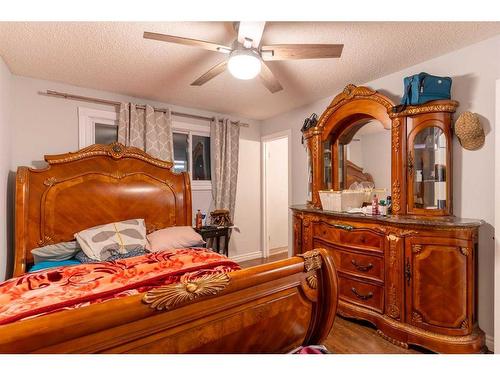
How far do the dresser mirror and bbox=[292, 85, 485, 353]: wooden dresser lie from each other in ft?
0.04

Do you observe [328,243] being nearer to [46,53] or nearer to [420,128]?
[420,128]

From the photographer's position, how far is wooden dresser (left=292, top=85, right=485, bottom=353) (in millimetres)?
1864

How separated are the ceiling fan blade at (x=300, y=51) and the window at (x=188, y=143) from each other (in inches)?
86.4

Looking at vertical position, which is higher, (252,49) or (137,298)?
(252,49)

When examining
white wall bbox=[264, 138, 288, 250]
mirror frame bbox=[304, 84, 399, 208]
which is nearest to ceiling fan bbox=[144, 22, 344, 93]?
mirror frame bbox=[304, 84, 399, 208]

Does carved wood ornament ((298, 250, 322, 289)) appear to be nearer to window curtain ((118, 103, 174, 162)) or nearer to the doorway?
window curtain ((118, 103, 174, 162))

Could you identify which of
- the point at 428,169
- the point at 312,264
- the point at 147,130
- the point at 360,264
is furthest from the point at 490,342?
the point at 147,130

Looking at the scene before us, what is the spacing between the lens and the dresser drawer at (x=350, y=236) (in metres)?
2.26

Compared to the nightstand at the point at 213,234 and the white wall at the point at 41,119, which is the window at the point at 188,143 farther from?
the nightstand at the point at 213,234

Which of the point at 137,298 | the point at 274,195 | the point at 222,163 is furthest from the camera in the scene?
the point at 274,195

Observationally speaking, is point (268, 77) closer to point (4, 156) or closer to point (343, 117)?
point (343, 117)

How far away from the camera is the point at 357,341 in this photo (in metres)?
2.12

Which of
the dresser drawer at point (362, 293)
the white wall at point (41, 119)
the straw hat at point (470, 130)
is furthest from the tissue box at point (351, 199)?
the white wall at point (41, 119)

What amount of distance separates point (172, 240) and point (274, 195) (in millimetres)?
2571
